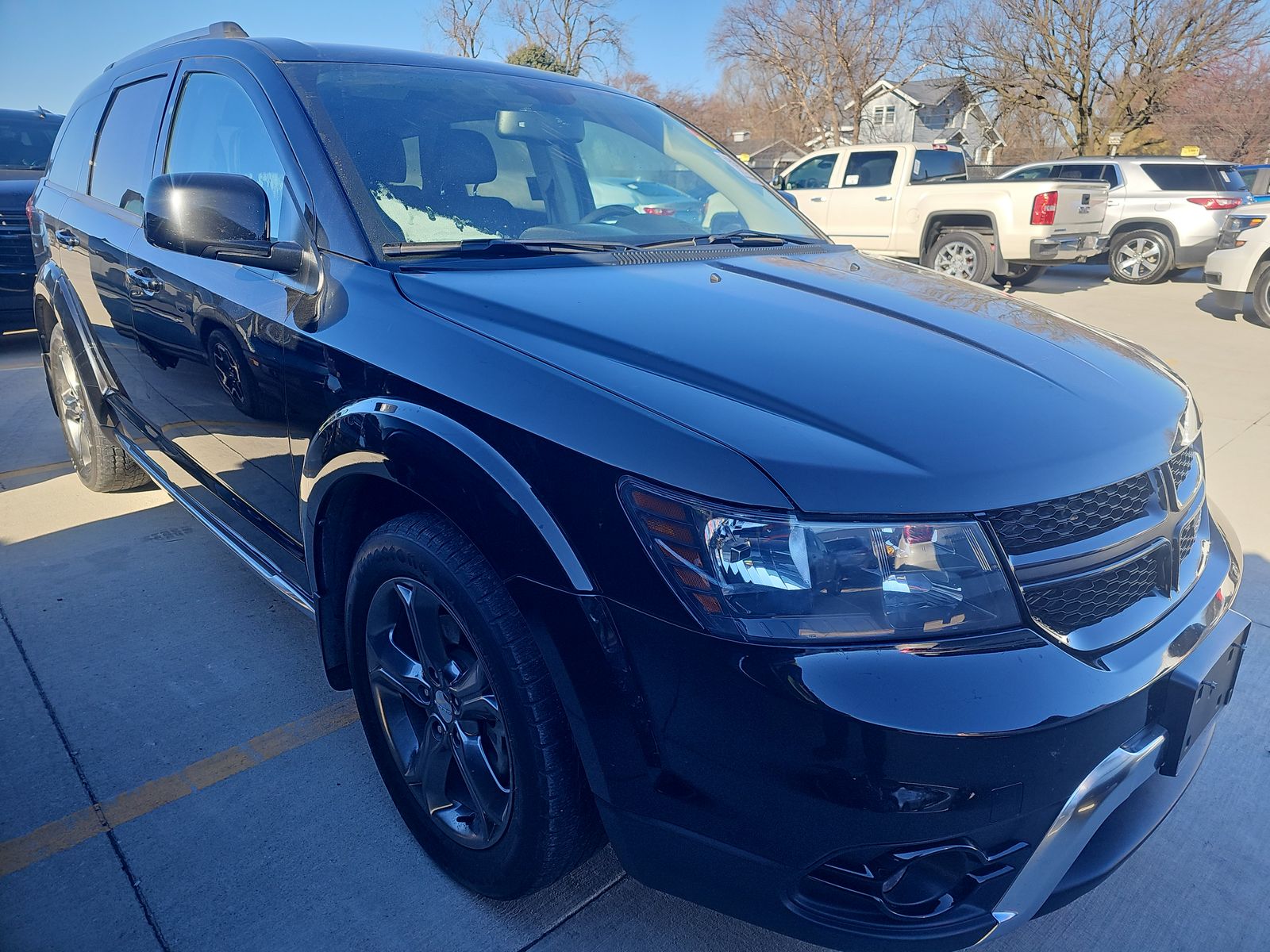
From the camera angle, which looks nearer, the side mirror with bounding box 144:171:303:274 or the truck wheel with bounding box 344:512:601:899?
the truck wheel with bounding box 344:512:601:899

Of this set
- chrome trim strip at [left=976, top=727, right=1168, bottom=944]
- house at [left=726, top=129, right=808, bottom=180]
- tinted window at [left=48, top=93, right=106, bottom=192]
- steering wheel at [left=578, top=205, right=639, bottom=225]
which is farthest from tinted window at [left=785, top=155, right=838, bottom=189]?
house at [left=726, top=129, right=808, bottom=180]

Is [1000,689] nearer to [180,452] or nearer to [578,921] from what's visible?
[578,921]

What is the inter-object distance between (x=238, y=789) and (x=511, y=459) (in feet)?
4.78

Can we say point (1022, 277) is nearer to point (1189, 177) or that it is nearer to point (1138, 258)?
point (1138, 258)

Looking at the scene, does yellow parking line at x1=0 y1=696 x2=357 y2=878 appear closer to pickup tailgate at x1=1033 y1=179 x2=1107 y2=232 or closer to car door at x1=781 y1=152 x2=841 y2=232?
pickup tailgate at x1=1033 y1=179 x2=1107 y2=232

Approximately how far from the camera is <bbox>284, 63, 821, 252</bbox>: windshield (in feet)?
7.34

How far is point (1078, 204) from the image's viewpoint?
10719mm

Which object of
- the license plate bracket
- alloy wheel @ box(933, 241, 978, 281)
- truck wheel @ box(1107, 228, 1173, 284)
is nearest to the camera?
the license plate bracket

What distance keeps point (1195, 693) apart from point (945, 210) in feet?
34.8

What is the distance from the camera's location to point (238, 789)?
2.40m

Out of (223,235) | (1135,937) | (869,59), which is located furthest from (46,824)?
(869,59)

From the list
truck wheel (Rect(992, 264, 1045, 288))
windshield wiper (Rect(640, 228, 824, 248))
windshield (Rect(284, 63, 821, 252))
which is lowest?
truck wheel (Rect(992, 264, 1045, 288))

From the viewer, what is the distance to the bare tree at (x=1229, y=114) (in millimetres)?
27734

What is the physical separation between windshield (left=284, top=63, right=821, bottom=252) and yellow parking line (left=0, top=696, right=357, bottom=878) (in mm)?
1470
